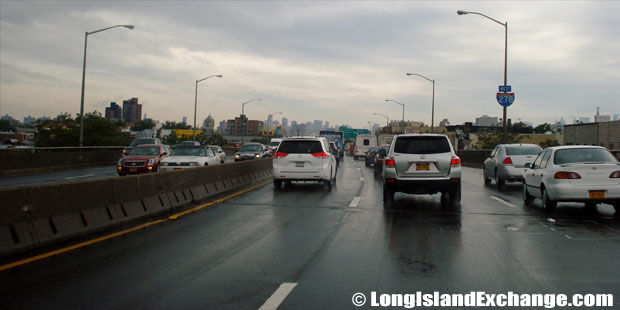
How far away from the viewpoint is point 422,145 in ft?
44.8

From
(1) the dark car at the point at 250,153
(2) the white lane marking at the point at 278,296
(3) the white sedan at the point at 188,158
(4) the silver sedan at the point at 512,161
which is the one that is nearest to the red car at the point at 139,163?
(3) the white sedan at the point at 188,158

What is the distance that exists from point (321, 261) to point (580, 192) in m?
7.10

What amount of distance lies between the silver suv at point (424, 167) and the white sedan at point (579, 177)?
6.76 ft

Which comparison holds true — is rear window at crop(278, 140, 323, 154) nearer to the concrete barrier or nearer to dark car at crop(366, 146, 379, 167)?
the concrete barrier

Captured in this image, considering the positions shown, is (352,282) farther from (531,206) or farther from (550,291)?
(531,206)

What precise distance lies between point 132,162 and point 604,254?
740 inches

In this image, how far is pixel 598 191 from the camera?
11.5 metres

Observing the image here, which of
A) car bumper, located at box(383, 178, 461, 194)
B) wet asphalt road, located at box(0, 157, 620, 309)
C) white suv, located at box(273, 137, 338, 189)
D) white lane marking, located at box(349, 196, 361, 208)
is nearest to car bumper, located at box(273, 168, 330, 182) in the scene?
white suv, located at box(273, 137, 338, 189)

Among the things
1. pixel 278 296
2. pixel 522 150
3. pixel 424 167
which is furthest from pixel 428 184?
pixel 278 296

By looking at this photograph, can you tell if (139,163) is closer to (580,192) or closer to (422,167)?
(422,167)

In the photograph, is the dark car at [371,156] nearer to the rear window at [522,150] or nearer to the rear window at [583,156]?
the rear window at [522,150]

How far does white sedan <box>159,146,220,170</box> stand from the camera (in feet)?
70.3

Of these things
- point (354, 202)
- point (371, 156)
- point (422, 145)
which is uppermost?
point (422, 145)

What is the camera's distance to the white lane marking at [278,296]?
5.20 meters
